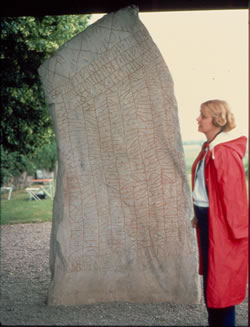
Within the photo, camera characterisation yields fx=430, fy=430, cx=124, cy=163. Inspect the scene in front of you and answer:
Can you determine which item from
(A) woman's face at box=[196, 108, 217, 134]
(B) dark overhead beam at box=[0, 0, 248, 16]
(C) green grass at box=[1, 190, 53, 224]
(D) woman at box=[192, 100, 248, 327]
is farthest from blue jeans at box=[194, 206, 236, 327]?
(C) green grass at box=[1, 190, 53, 224]

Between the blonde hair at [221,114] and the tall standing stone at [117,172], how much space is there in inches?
45.1

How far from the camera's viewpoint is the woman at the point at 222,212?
3.12m

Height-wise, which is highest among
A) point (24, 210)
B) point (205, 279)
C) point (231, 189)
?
point (231, 189)

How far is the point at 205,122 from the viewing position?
10.7 feet

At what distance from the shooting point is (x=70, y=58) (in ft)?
14.5

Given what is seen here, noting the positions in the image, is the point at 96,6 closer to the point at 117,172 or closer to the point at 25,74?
the point at 117,172

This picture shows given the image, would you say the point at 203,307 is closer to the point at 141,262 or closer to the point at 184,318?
the point at 184,318

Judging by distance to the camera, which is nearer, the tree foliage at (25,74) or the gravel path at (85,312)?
the gravel path at (85,312)

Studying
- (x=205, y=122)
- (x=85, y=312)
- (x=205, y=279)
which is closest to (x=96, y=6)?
(x=205, y=122)

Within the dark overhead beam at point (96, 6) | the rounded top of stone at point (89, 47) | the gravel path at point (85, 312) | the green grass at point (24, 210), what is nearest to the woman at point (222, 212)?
the gravel path at point (85, 312)

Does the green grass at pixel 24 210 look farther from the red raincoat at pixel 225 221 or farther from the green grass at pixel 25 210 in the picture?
the red raincoat at pixel 225 221

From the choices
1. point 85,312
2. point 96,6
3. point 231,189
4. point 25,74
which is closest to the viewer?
point 231,189

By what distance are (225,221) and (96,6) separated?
2738mm

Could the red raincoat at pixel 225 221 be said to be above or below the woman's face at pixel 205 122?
below
